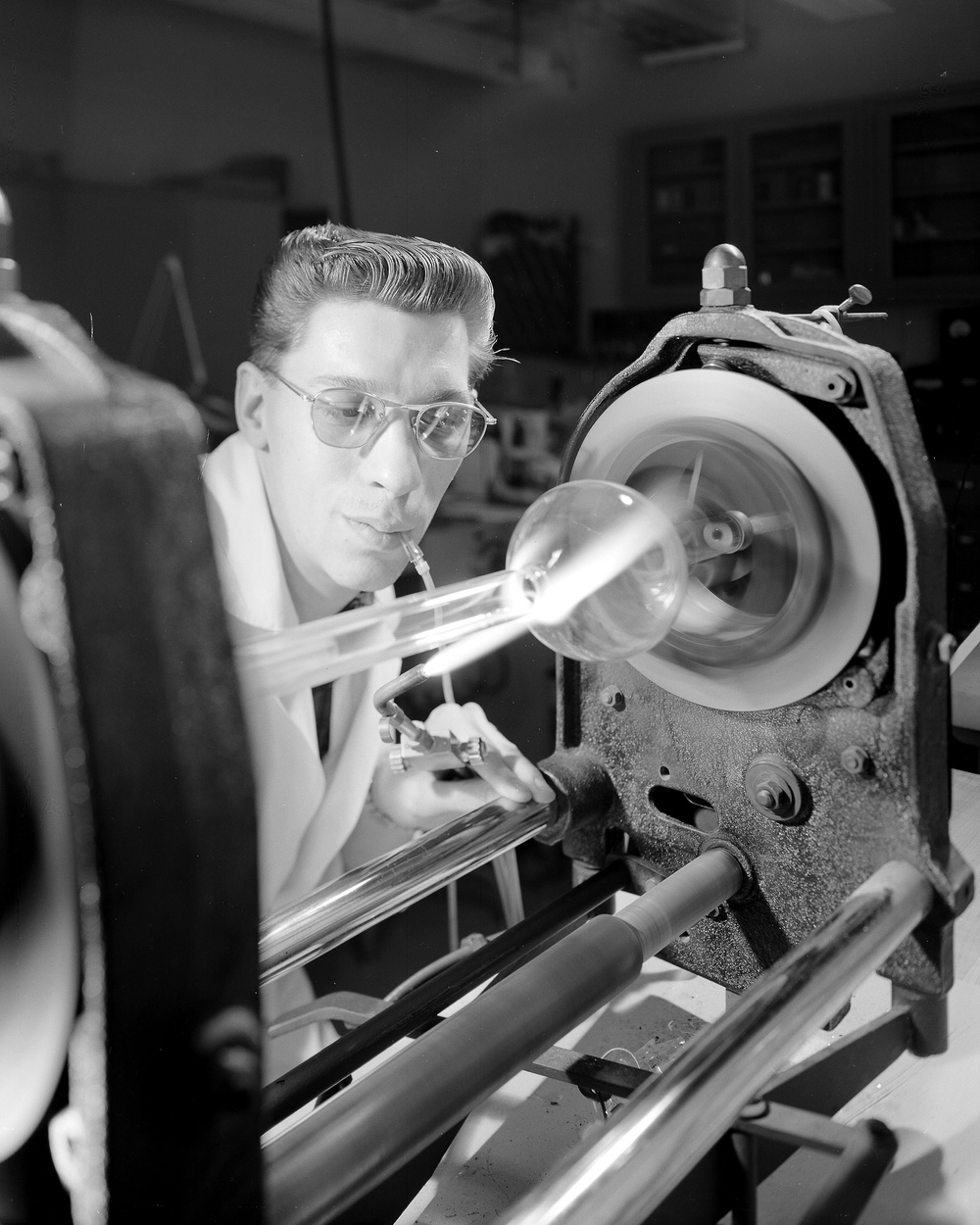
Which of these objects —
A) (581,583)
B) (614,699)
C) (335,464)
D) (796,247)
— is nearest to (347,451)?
(335,464)

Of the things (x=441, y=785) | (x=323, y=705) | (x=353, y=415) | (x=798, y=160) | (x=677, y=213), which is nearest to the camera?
(x=353, y=415)

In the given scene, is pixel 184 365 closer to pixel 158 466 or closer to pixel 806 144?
pixel 158 466

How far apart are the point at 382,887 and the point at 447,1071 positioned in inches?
9.4

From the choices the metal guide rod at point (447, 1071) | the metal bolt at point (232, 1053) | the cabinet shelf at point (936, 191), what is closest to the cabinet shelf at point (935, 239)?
the cabinet shelf at point (936, 191)

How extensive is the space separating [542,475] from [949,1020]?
0.78m

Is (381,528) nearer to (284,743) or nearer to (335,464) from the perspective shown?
(335,464)

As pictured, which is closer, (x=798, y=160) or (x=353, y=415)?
(x=353, y=415)

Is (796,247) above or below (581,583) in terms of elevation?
above

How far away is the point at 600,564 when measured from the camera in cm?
97

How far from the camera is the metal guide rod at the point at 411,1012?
889mm

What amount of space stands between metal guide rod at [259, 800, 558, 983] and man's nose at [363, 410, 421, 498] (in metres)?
0.33

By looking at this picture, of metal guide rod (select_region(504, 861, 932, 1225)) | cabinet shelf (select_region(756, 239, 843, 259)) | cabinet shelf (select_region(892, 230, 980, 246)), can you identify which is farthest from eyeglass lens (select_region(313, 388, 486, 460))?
cabinet shelf (select_region(892, 230, 980, 246))

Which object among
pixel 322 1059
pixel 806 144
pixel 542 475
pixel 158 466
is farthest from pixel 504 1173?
pixel 806 144

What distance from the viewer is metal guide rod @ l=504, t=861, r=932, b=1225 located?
2.29 ft
